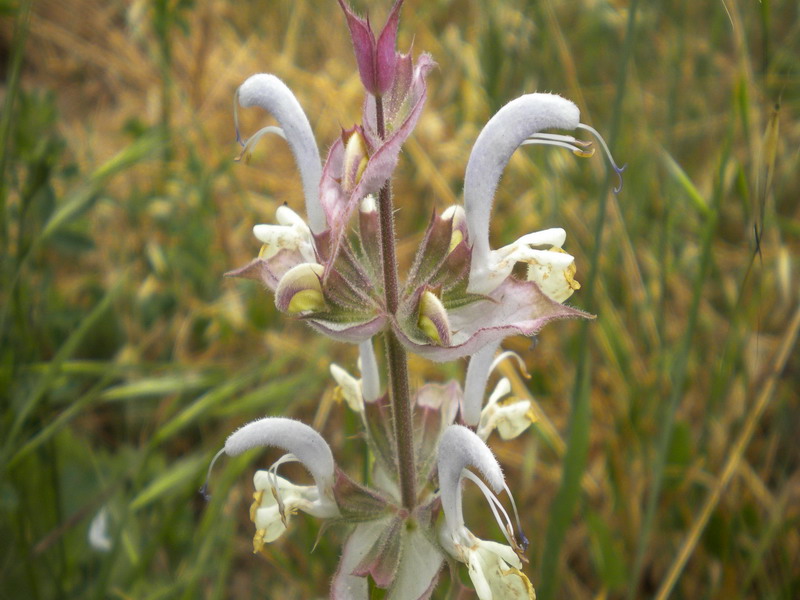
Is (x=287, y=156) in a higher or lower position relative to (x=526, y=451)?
higher

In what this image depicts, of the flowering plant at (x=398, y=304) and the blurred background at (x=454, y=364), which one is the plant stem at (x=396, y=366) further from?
the blurred background at (x=454, y=364)

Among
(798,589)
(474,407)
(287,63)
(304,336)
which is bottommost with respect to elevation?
(798,589)

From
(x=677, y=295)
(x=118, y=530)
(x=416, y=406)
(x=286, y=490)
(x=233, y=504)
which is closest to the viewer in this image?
(x=286, y=490)

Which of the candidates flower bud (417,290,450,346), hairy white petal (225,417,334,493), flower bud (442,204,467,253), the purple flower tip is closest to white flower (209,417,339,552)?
hairy white petal (225,417,334,493)

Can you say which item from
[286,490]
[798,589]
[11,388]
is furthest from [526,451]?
[11,388]

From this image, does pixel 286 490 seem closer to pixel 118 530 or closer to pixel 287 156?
pixel 118 530

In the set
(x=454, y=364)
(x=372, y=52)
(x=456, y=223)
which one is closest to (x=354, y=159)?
(x=372, y=52)

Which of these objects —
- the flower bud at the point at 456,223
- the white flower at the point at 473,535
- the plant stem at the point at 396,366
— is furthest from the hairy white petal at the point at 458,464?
the flower bud at the point at 456,223
